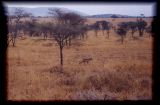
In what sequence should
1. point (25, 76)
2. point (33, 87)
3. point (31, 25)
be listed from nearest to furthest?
1. point (33, 87)
2. point (25, 76)
3. point (31, 25)

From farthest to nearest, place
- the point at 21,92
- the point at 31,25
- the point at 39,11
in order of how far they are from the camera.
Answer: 1. the point at 39,11
2. the point at 31,25
3. the point at 21,92

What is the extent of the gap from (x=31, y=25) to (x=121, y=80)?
61.1 ft

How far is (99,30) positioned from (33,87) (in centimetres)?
3079

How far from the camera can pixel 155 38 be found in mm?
2107

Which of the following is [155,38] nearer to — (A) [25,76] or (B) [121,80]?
(B) [121,80]

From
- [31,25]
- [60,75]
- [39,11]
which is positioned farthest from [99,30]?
[39,11]

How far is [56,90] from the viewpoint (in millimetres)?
7664
